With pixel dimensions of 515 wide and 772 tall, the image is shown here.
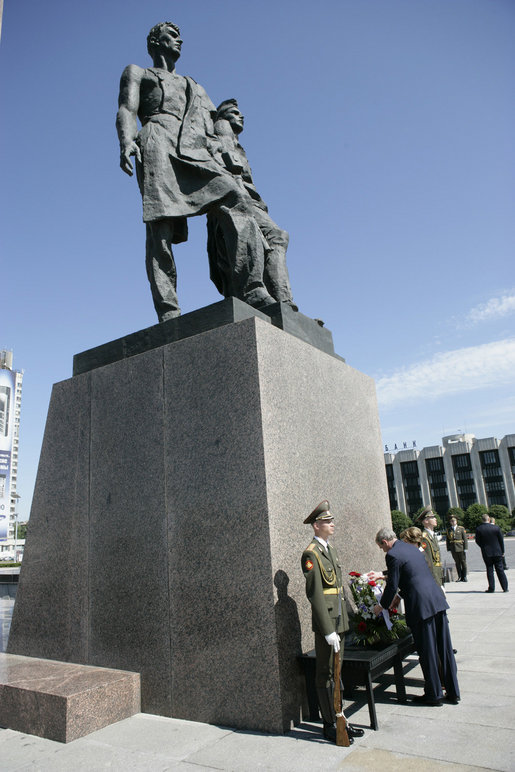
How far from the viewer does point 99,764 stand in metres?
3.49

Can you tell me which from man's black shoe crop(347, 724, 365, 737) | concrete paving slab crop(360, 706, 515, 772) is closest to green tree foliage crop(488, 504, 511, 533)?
concrete paving slab crop(360, 706, 515, 772)

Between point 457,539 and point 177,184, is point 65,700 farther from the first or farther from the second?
point 457,539

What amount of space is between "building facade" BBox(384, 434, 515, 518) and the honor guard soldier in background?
266 feet

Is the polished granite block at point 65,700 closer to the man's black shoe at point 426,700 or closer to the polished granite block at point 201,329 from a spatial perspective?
the man's black shoe at point 426,700

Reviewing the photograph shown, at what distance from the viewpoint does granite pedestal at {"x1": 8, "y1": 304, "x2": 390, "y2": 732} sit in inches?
167

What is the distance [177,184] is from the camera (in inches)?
259

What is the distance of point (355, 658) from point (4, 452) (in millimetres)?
58405

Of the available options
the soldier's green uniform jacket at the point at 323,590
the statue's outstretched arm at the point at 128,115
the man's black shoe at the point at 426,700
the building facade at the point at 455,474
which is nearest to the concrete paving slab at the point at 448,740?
the man's black shoe at the point at 426,700

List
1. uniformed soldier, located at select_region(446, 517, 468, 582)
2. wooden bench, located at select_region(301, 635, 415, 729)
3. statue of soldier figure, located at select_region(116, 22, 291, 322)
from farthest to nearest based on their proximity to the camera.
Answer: uniformed soldier, located at select_region(446, 517, 468, 582)
statue of soldier figure, located at select_region(116, 22, 291, 322)
wooden bench, located at select_region(301, 635, 415, 729)

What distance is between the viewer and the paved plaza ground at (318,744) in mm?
3256

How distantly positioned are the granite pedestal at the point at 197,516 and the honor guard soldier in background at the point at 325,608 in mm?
334

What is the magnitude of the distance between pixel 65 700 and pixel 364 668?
2.34 meters

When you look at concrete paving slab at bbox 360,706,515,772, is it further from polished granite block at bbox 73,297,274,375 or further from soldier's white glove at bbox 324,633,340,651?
polished granite block at bbox 73,297,274,375

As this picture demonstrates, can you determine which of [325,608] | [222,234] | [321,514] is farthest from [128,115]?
[325,608]
